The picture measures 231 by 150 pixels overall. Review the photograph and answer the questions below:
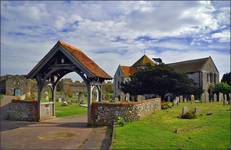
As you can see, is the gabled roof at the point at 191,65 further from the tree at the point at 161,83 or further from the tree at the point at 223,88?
the tree at the point at 161,83

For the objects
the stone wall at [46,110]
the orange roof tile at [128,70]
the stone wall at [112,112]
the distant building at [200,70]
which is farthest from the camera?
the orange roof tile at [128,70]

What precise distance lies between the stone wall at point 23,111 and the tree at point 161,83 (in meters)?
27.6

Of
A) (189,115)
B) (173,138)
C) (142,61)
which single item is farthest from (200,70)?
(173,138)

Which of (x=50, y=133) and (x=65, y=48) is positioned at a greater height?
(x=65, y=48)

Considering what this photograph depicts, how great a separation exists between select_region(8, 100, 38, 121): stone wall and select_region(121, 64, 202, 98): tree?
90.7 ft

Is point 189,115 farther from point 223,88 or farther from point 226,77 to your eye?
point 226,77

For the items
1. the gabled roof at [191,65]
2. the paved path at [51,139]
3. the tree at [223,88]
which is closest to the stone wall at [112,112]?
the paved path at [51,139]

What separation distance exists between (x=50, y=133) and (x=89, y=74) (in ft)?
17.2

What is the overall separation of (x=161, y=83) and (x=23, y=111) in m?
28.2

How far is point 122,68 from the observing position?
75.5 m

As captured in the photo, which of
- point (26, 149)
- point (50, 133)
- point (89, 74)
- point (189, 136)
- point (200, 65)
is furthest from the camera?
point (200, 65)

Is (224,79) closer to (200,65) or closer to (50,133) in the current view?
(200,65)

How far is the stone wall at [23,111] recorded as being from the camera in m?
22.0

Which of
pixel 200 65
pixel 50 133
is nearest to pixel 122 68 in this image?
pixel 200 65
